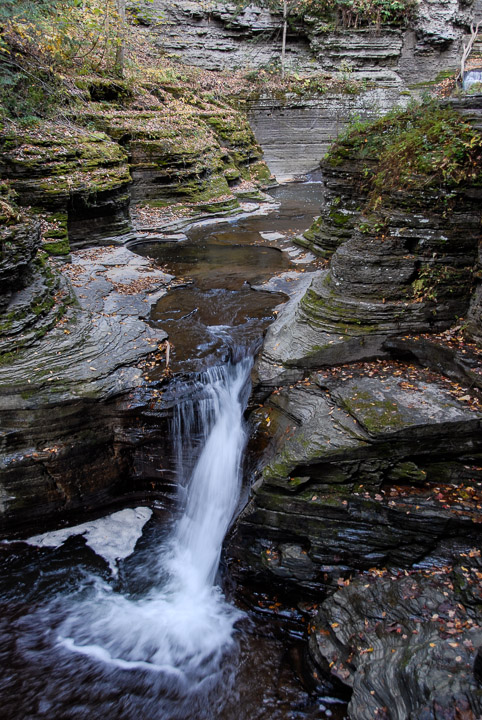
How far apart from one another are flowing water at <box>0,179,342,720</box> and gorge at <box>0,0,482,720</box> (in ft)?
0.10

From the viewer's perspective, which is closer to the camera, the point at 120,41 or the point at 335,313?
the point at 335,313

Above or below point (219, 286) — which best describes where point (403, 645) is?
below

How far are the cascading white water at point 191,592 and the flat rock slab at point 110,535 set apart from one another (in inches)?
18.0

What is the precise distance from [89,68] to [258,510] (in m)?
18.7

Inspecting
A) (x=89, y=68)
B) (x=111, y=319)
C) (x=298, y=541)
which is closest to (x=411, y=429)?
(x=298, y=541)

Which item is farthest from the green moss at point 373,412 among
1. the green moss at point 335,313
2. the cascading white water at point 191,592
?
the cascading white water at point 191,592

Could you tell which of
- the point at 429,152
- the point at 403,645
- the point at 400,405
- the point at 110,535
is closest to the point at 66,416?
the point at 110,535

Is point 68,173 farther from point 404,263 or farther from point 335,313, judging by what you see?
point 404,263

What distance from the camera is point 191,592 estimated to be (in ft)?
20.2

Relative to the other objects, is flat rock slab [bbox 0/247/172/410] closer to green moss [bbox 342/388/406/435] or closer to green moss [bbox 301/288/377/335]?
green moss [bbox 301/288/377/335]

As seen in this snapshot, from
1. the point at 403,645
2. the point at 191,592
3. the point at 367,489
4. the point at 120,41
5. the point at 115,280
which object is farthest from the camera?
the point at 120,41

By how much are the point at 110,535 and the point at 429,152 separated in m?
7.95

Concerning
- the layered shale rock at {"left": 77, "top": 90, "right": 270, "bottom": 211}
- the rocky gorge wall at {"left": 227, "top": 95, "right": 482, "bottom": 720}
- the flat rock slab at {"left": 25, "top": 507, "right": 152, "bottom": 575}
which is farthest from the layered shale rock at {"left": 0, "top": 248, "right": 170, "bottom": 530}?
the layered shale rock at {"left": 77, "top": 90, "right": 270, "bottom": 211}

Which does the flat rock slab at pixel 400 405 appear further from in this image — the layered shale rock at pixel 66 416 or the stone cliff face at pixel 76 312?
the layered shale rock at pixel 66 416
